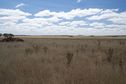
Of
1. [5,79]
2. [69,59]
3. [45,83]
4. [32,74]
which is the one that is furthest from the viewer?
[69,59]

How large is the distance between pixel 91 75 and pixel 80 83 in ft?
3.43

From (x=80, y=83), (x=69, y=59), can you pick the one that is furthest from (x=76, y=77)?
(x=69, y=59)

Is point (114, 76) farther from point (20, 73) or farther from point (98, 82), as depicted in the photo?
point (20, 73)

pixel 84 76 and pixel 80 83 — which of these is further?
pixel 84 76

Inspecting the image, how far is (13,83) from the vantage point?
5664 millimetres

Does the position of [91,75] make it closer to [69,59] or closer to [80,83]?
[80,83]

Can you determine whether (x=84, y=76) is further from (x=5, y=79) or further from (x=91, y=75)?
(x=5, y=79)

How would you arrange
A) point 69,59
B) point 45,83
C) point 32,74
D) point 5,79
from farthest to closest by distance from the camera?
point 69,59
point 32,74
point 5,79
point 45,83

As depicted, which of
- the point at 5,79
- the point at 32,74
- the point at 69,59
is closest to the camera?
the point at 5,79

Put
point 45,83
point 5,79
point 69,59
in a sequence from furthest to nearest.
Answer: point 69,59
point 5,79
point 45,83

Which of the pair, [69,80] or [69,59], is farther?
[69,59]

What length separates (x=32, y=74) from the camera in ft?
22.3

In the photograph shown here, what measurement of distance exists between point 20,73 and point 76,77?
7.63 feet

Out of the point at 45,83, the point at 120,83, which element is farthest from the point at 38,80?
the point at 120,83
